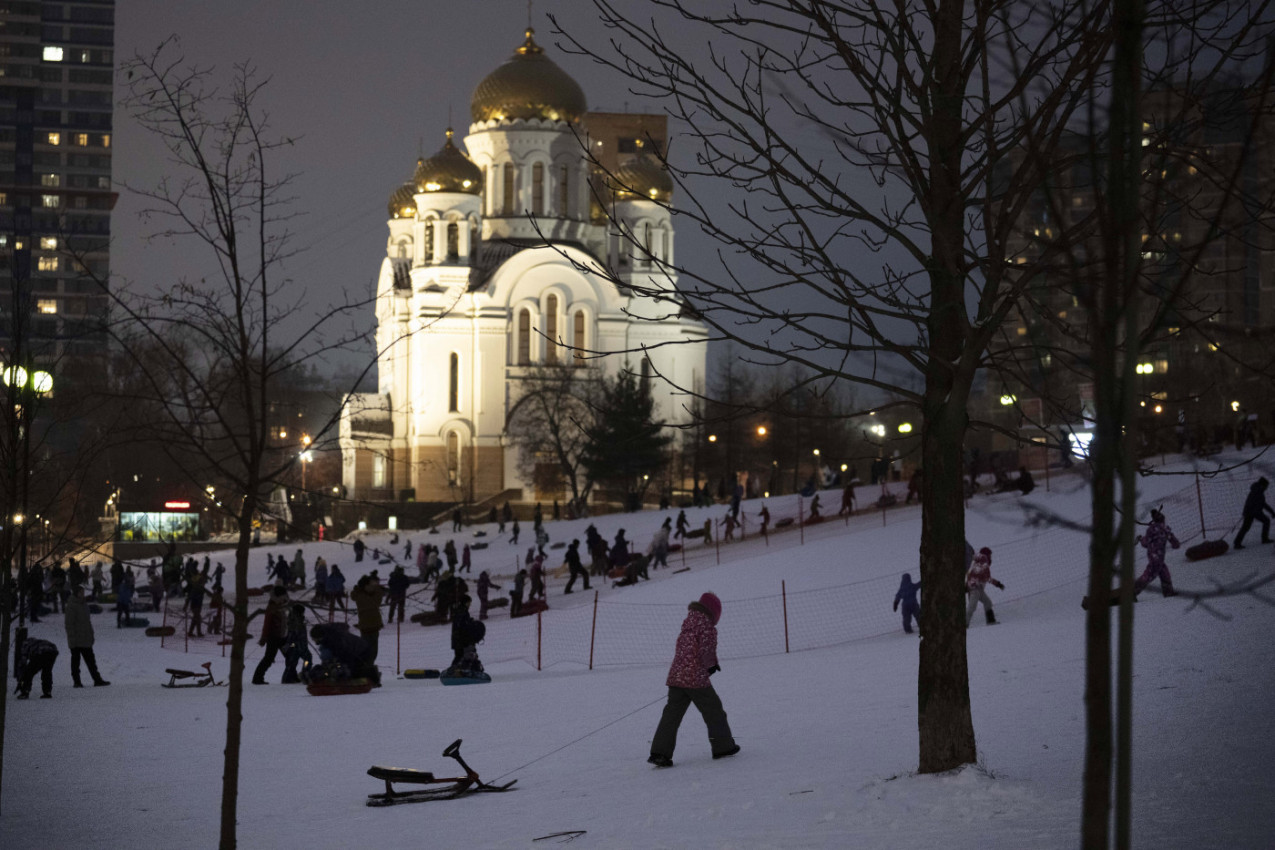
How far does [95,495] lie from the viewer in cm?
4388

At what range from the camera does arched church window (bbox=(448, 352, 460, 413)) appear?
58688 millimetres

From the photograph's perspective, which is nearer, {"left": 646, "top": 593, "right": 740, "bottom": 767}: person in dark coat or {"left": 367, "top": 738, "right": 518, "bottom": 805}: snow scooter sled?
{"left": 367, "top": 738, "right": 518, "bottom": 805}: snow scooter sled

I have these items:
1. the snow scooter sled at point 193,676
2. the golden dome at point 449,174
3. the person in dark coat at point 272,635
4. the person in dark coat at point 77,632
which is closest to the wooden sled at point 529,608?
the snow scooter sled at point 193,676

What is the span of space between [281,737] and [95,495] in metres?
35.0

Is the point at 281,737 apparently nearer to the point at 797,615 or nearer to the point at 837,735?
the point at 837,735

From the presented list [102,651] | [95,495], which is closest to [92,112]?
[95,495]

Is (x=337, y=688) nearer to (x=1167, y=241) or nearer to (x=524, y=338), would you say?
(x=1167, y=241)

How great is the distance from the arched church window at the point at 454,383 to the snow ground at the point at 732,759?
4018 centimetres

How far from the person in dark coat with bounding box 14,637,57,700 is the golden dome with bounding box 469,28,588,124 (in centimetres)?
4915

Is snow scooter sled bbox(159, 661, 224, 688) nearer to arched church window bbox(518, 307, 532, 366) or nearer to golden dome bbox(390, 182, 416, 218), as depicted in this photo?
arched church window bbox(518, 307, 532, 366)

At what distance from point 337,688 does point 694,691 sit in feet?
21.3

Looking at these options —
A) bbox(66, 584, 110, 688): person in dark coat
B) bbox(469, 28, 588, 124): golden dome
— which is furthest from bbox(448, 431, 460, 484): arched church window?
bbox(66, 584, 110, 688): person in dark coat

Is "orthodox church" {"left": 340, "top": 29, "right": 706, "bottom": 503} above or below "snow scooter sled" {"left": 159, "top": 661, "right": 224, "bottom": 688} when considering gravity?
above

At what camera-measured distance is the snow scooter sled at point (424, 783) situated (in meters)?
8.89
